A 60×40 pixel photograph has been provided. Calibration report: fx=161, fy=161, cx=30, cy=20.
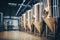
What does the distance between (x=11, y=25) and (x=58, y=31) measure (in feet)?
15.7

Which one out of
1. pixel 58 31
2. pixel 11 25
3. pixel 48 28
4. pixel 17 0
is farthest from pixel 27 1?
pixel 58 31

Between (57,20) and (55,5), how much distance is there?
0.34 metres

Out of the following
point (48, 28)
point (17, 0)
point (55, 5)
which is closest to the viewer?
point (55, 5)

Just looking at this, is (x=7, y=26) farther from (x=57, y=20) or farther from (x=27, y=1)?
(x=57, y=20)

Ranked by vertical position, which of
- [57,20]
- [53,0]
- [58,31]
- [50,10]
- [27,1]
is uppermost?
[27,1]

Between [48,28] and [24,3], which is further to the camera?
[24,3]

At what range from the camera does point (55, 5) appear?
353 centimetres

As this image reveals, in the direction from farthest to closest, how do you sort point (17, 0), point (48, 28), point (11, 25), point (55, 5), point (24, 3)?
point (11, 25), point (24, 3), point (17, 0), point (48, 28), point (55, 5)

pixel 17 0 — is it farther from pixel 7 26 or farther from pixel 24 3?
pixel 7 26

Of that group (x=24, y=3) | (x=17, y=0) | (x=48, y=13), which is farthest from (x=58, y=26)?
(x=24, y=3)

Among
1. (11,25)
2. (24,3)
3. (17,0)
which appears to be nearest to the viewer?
(17,0)

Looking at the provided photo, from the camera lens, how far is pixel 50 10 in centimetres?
357

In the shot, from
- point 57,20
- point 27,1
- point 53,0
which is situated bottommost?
point 57,20

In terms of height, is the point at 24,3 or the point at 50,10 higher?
the point at 24,3
